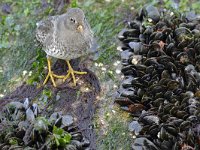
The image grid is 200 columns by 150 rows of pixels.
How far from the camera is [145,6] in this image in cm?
771

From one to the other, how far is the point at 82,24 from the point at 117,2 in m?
1.81

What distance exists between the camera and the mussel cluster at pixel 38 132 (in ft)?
18.8

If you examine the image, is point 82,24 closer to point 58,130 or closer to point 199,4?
point 58,130

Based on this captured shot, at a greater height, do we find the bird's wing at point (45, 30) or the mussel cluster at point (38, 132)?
the bird's wing at point (45, 30)

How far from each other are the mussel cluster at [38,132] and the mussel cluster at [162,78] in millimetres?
728

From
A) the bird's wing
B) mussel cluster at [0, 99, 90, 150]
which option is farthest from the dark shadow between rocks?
the bird's wing

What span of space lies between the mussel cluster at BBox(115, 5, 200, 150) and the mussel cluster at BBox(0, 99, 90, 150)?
728mm

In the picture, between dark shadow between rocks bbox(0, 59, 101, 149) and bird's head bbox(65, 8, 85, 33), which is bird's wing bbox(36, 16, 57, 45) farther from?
dark shadow between rocks bbox(0, 59, 101, 149)

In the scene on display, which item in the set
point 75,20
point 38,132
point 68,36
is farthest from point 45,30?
point 38,132

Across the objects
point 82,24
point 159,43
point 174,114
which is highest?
point 82,24

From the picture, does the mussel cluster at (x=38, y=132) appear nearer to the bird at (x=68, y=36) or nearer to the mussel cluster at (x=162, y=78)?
the mussel cluster at (x=162, y=78)

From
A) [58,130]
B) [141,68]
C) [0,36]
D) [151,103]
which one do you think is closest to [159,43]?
[141,68]

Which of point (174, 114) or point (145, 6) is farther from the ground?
point (145, 6)

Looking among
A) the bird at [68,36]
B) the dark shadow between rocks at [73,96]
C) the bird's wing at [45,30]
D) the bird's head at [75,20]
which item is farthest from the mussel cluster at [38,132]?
the bird's head at [75,20]
